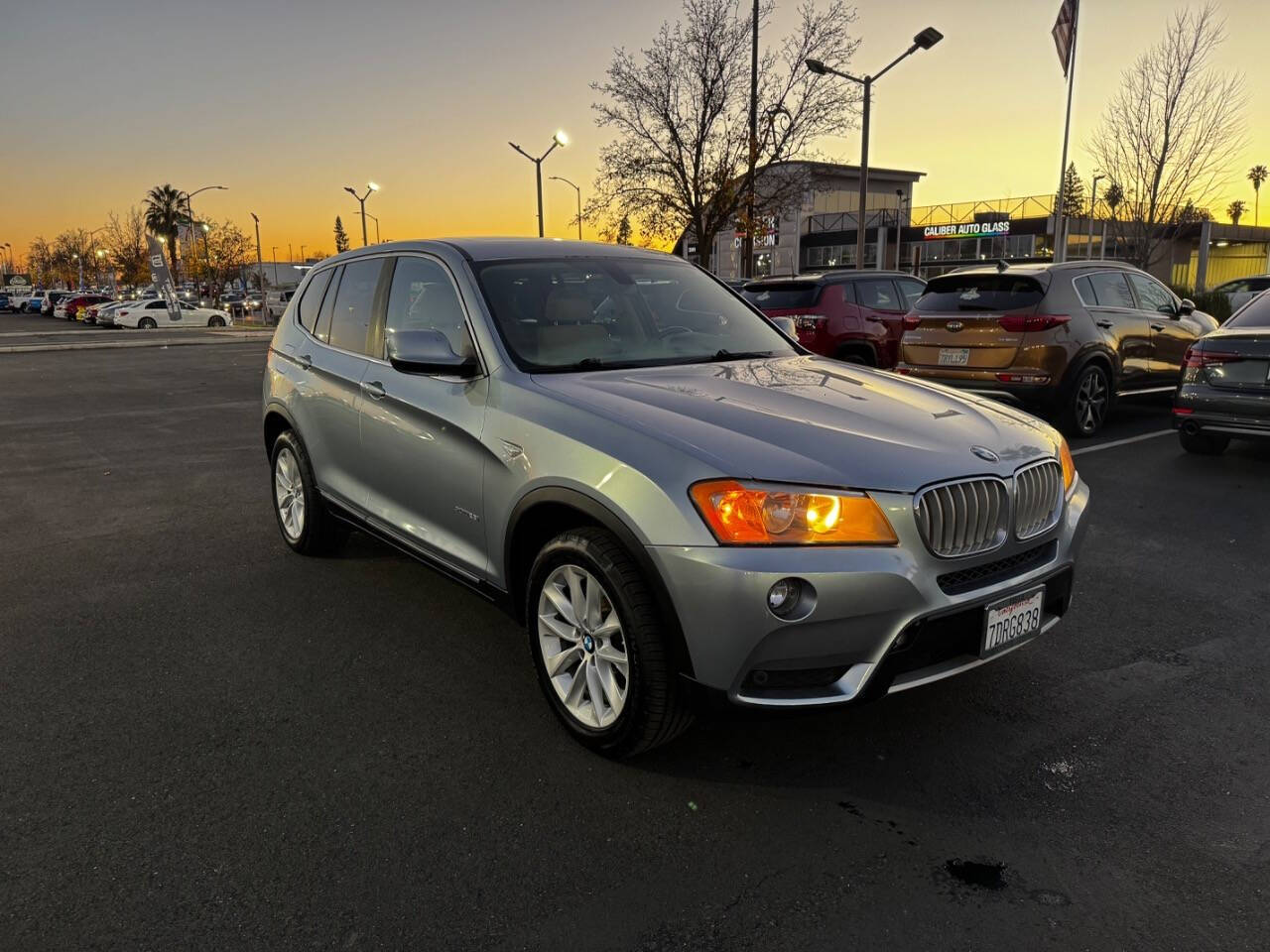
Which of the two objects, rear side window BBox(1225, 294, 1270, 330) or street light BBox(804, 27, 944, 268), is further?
street light BBox(804, 27, 944, 268)

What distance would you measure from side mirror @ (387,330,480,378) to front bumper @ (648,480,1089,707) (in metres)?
1.27

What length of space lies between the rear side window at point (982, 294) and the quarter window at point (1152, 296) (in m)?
1.72

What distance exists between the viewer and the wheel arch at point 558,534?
2688 millimetres

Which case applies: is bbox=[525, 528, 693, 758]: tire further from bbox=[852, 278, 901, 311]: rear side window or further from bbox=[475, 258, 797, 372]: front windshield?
bbox=[852, 278, 901, 311]: rear side window

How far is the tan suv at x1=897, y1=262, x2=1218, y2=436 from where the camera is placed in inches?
333

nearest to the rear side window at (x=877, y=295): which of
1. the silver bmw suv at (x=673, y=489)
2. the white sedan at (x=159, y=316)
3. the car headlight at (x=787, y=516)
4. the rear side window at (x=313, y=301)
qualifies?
the silver bmw suv at (x=673, y=489)

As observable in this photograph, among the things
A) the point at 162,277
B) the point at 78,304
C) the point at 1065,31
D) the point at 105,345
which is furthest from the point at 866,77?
the point at 78,304

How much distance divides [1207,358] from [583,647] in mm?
6715

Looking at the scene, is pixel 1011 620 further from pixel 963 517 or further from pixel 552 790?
pixel 552 790

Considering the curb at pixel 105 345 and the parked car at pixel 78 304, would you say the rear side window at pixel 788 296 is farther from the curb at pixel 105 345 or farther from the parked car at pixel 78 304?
the parked car at pixel 78 304

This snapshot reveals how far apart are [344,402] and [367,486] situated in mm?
460

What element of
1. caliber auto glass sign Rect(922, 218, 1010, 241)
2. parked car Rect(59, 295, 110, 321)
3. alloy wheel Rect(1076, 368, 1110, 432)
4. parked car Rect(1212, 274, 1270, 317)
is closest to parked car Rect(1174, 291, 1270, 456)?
alloy wheel Rect(1076, 368, 1110, 432)

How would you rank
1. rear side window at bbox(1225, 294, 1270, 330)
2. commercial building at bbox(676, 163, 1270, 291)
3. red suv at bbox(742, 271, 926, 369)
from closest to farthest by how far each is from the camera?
rear side window at bbox(1225, 294, 1270, 330), red suv at bbox(742, 271, 926, 369), commercial building at bbox(676, 163, 1270, 291)

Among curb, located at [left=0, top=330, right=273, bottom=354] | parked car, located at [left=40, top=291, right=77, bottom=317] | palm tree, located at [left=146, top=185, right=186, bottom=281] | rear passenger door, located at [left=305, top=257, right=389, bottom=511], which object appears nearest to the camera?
rear passenger door, located at [left=305, top=257, right=389, bottom=511]
